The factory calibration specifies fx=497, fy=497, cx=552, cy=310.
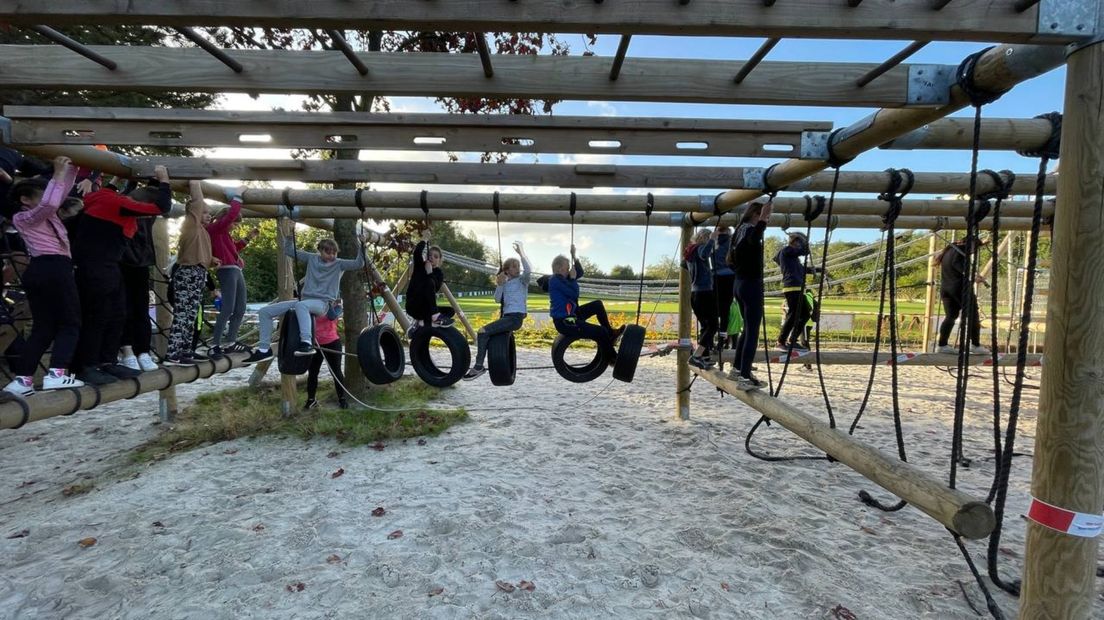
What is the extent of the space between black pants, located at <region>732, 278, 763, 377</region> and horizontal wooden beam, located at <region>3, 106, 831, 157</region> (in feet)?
6.54

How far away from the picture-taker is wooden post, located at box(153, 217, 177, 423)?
6156mm

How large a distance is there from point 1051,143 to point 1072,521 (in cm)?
213

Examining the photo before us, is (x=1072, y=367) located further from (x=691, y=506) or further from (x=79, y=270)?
(x=79, y=270)

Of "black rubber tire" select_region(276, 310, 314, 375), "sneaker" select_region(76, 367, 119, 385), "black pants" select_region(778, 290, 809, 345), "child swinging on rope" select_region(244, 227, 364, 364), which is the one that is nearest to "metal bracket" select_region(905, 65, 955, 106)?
"black pants" select_region(778, 290, 809, 345)

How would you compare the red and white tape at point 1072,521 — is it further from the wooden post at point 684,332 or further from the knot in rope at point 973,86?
the wooden post at point 684,332

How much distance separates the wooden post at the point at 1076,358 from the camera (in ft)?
5.91

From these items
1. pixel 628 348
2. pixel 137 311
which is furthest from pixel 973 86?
pixel 137 311

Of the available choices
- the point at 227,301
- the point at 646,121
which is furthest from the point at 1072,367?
the point at 227,301

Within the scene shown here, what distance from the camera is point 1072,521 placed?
185cm

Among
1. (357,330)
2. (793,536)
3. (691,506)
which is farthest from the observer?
(357,330)

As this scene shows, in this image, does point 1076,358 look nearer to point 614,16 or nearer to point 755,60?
point 755,60

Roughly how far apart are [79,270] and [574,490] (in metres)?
4.25

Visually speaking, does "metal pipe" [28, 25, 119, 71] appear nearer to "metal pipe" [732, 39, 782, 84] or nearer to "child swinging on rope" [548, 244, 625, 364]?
"metal pipe" [732, 39, 782, 84]

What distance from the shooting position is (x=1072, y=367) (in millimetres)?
1843
